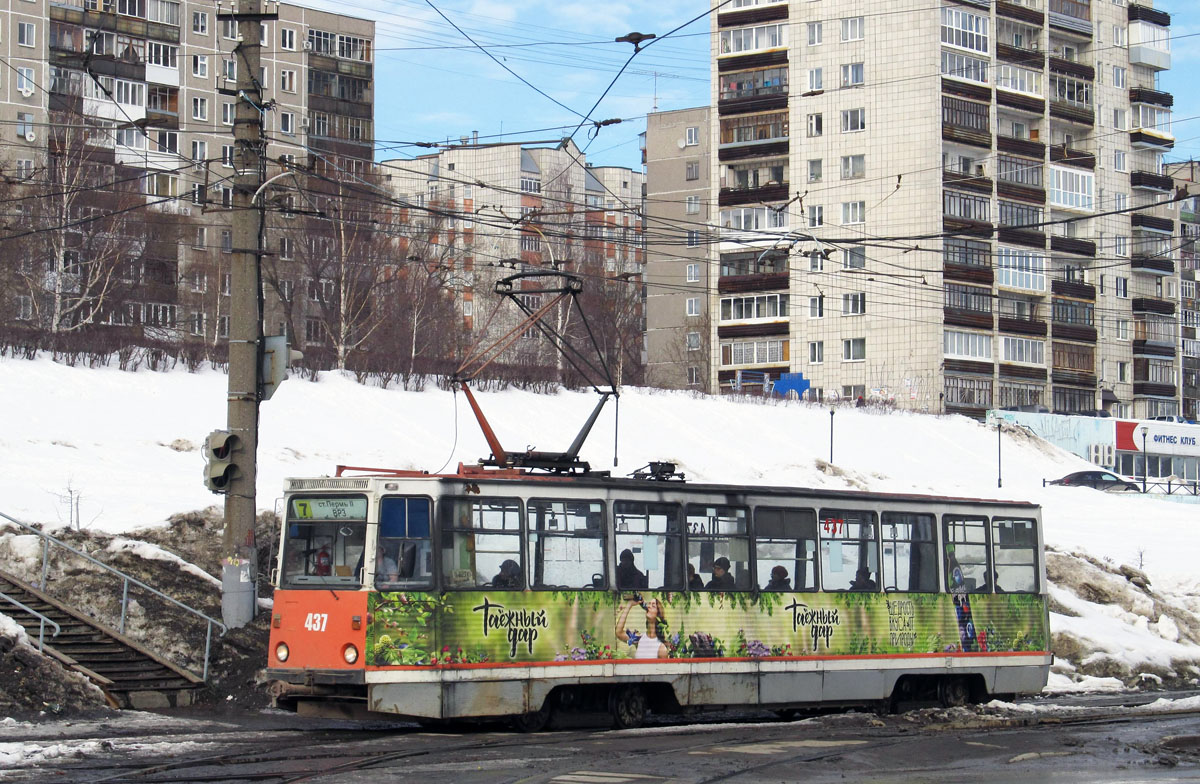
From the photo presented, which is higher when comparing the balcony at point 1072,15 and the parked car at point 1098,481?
the balcony at point 1072,15

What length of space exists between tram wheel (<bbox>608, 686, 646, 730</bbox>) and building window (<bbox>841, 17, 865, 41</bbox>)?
6024 centimetres

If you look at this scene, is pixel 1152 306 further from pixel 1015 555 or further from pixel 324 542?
pixel 324 542

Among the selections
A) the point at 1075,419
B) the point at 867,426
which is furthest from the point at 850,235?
the point at 867,426

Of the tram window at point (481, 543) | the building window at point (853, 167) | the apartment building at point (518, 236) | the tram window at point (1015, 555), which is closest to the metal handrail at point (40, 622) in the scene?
the tram window at point (481, 543)

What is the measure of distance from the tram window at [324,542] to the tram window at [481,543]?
2.79ft

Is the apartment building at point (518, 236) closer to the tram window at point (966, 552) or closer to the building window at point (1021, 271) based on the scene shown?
the building window at point (1021, 271)

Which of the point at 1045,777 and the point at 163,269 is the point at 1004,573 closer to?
the point at 1045,777

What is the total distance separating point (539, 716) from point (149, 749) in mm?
4246

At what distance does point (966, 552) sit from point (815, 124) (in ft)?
186

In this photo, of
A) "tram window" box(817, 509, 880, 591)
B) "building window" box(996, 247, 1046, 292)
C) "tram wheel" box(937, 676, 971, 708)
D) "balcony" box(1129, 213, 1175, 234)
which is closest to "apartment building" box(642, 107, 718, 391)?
"building window" box(996, 247, 1046, 292)

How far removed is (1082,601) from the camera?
27016mm

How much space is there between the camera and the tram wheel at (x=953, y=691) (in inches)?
749

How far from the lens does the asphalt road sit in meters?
11.3

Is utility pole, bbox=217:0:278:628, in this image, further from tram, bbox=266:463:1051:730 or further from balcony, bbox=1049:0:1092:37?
balcony, bbox=1049:0:1092:37
